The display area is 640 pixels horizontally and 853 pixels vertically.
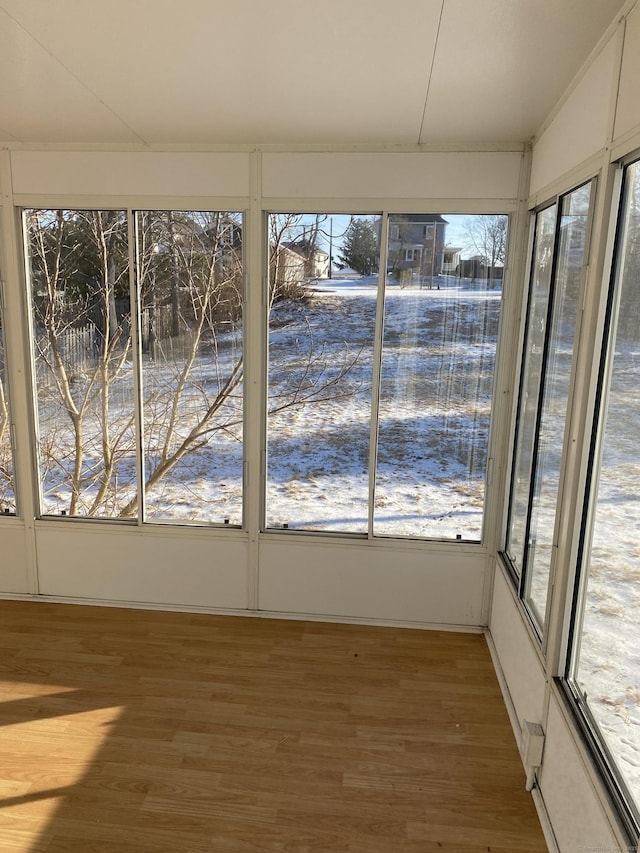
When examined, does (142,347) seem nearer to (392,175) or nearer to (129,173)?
(129,173)

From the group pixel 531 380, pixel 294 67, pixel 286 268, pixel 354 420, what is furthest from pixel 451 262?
pixel 294 67

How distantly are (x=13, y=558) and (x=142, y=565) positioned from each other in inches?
34.0

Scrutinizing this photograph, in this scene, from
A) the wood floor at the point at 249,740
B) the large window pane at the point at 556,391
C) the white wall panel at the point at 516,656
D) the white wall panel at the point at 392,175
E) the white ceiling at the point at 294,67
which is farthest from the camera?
the white wall panel at the point at 392,175

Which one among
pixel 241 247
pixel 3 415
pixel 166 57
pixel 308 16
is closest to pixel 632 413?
pixel 308 16

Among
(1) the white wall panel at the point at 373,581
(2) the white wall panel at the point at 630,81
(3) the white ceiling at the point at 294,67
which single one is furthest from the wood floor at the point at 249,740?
(3) the white ceiling at the point at 294,67

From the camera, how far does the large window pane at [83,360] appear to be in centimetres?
365

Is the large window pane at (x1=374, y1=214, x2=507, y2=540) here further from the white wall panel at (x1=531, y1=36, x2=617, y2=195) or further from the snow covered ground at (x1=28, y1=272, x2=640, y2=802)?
the white wall panel at (x1=531, y1=36, x2=617, y2=195)

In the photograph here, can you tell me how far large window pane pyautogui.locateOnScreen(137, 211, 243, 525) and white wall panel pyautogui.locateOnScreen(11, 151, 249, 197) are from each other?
152 mm

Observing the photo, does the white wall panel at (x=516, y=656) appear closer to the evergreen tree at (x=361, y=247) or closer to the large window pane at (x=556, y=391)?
the large window pane at (x=556, y=391)

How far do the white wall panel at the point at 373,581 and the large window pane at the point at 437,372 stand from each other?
0.55ft

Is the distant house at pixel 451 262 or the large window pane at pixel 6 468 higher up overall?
the distant house at pixel 451 262

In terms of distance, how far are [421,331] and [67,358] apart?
7.25ft

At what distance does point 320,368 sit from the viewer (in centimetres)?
360

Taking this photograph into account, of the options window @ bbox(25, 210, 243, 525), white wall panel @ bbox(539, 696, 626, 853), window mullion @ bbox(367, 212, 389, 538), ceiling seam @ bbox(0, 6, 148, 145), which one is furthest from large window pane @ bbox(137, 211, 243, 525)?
white wall panel @ bbox(539, 696, 626, 853)
